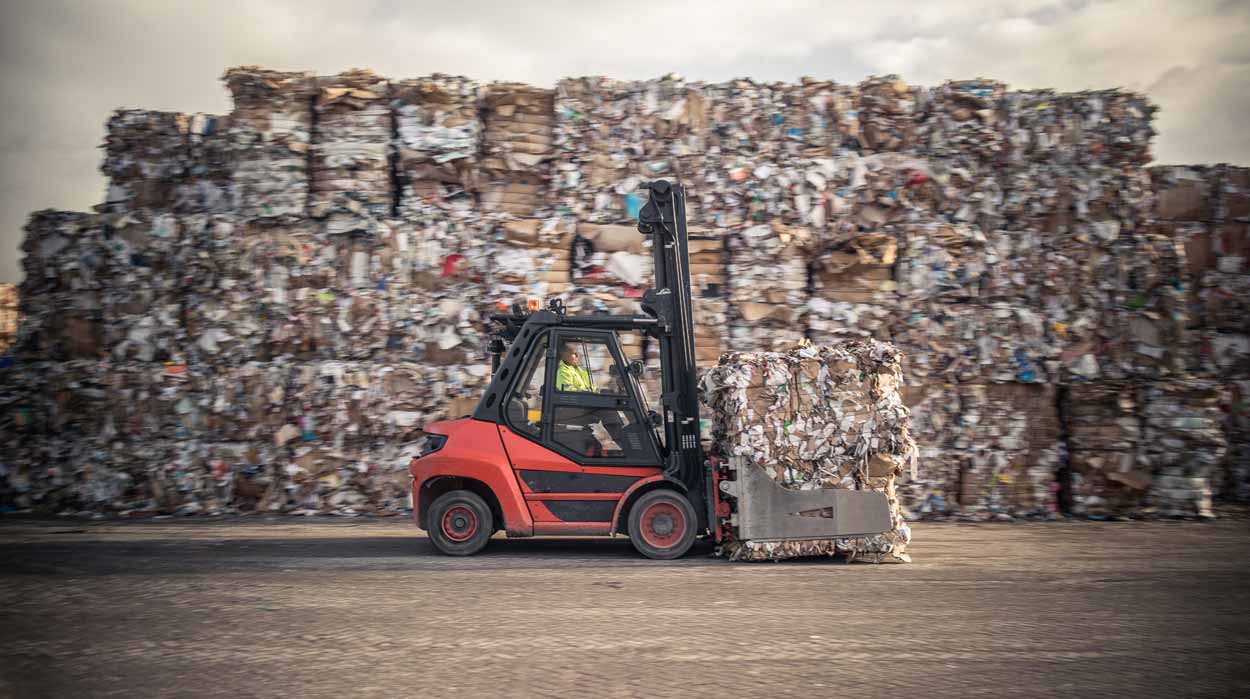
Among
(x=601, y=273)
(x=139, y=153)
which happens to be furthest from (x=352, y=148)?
(x=601, y=273)

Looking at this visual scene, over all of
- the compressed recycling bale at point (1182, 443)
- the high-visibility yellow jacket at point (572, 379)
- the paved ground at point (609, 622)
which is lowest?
the paved ground at point (609, 622)

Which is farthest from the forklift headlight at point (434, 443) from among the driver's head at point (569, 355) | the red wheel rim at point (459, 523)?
the driver's head at point (569, 355)

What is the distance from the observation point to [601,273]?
29.7ft

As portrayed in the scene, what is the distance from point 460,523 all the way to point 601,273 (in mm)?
3637

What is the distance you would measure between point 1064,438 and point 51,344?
438 inches

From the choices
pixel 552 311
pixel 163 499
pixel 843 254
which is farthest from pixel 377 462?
pixel 843 254

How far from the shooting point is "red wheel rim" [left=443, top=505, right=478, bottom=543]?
634 centimetres

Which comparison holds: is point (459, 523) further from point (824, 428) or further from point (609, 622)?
point (824, 428)

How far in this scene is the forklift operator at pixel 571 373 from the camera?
619 cm

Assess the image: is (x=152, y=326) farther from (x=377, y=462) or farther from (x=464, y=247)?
(x=464, y=247)

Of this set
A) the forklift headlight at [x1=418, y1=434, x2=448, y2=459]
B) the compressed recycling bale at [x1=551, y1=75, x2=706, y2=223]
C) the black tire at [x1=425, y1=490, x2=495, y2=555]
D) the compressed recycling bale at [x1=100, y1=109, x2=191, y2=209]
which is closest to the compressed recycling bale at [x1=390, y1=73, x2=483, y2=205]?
the compressed recycling bale at [x1=551, y1=75, x2=706, y2=223]

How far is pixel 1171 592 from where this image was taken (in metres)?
5.02

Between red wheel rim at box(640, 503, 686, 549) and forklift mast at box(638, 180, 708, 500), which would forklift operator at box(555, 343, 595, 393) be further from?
red wheel rim at box(640, 503, 686, 549)

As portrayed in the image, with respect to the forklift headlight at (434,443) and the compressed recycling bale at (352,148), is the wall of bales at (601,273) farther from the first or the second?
the forklift headlight at (434,443)
